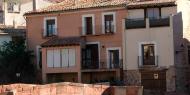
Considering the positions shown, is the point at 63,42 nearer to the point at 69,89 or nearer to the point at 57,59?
the point at 57,59

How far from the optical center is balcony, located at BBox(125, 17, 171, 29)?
4980 cm

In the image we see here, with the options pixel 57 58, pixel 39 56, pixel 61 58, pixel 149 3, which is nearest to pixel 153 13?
pixel 149 3

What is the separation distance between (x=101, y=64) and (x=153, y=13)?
270 inches

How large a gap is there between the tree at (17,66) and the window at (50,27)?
8.71 feet

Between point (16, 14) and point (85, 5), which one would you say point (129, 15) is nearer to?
point (85, 5)

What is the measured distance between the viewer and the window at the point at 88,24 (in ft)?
180

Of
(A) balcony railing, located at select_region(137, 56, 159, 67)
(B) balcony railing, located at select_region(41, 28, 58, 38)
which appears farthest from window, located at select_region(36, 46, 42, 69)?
(A) balcony railing, located at select_region(137, 56, 159, 67)

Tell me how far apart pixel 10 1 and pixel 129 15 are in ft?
121

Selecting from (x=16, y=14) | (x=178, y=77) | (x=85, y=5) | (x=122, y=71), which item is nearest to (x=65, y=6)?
(x=85, y=5)

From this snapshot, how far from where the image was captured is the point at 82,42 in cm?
5381

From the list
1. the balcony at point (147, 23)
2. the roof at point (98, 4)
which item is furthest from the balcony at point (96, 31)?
the balcony at point (147, 23)

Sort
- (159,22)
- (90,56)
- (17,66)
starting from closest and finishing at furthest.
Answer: (159,22)
(90,56)
(17,66)

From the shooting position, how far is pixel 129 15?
2061 inches

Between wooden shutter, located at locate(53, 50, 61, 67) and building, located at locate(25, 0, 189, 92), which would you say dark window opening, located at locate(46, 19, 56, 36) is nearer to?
building, located at locate(25, 0, 189, 92)
